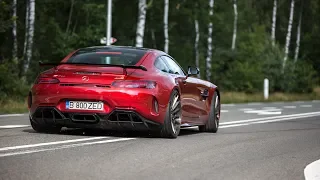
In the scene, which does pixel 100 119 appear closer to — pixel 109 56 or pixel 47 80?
pixel 47 80

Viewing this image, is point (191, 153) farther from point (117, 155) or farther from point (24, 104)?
point (24, 104)

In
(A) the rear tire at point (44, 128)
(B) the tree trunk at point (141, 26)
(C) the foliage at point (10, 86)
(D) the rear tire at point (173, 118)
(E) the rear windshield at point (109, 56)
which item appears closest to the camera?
(D) the rear tire at point (173, 118)

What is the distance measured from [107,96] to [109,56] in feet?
3.91

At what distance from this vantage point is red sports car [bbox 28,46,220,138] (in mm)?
11164

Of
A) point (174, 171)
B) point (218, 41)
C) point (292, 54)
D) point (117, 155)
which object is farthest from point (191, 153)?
point (292, 54)

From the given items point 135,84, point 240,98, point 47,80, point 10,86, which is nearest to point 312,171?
point 135,84

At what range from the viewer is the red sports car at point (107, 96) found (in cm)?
1116

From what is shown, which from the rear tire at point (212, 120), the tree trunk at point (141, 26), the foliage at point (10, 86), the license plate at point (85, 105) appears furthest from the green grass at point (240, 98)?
the license plate at point (85, 105)

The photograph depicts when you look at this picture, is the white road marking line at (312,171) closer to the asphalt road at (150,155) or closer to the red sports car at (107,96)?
the asphalt road at (150,155)

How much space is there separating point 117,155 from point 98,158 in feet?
1.49

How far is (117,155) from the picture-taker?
892 centimetres

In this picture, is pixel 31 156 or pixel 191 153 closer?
pixel 31 156

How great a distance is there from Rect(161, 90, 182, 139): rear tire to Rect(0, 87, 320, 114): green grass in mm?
8652

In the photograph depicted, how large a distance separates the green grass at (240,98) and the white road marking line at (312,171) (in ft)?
40.3
